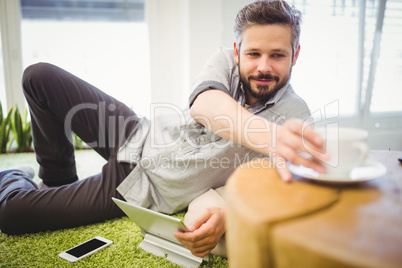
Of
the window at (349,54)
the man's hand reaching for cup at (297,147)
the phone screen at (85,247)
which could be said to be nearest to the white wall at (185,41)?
the window at (349,54)

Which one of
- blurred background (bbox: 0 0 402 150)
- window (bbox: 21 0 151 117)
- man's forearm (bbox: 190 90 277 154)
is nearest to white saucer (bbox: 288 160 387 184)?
man's forearm (bbox: 190 90 277 154)

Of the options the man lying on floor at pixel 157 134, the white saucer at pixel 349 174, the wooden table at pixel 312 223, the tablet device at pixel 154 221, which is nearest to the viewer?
the wooden table at pixel 312 223

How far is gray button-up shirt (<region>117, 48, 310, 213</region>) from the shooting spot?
110 centimetres

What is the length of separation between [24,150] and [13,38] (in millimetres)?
1115

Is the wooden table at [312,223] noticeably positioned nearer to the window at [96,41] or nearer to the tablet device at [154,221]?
the tablet device at [154,221]

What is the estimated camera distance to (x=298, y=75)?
293 cm

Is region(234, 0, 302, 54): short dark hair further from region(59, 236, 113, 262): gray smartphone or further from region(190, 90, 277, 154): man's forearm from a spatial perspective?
region(59, 236, 113, 262): gray smartphone

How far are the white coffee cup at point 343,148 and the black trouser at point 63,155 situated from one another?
3.03 ft

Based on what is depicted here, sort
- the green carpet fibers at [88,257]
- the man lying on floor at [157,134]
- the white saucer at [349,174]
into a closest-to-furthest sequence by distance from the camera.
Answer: the white saucer at [349,174]
the green carpet fibers at [88,257]
the man lying on floor at [157,134]

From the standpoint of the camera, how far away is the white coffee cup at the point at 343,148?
1.60 ft

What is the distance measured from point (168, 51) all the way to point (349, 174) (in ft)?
8.78

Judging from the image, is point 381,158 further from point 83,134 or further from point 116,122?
point 83,134

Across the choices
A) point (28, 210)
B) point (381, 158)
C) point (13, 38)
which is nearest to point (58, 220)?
point (28, 210)

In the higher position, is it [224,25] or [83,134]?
[224,25]
